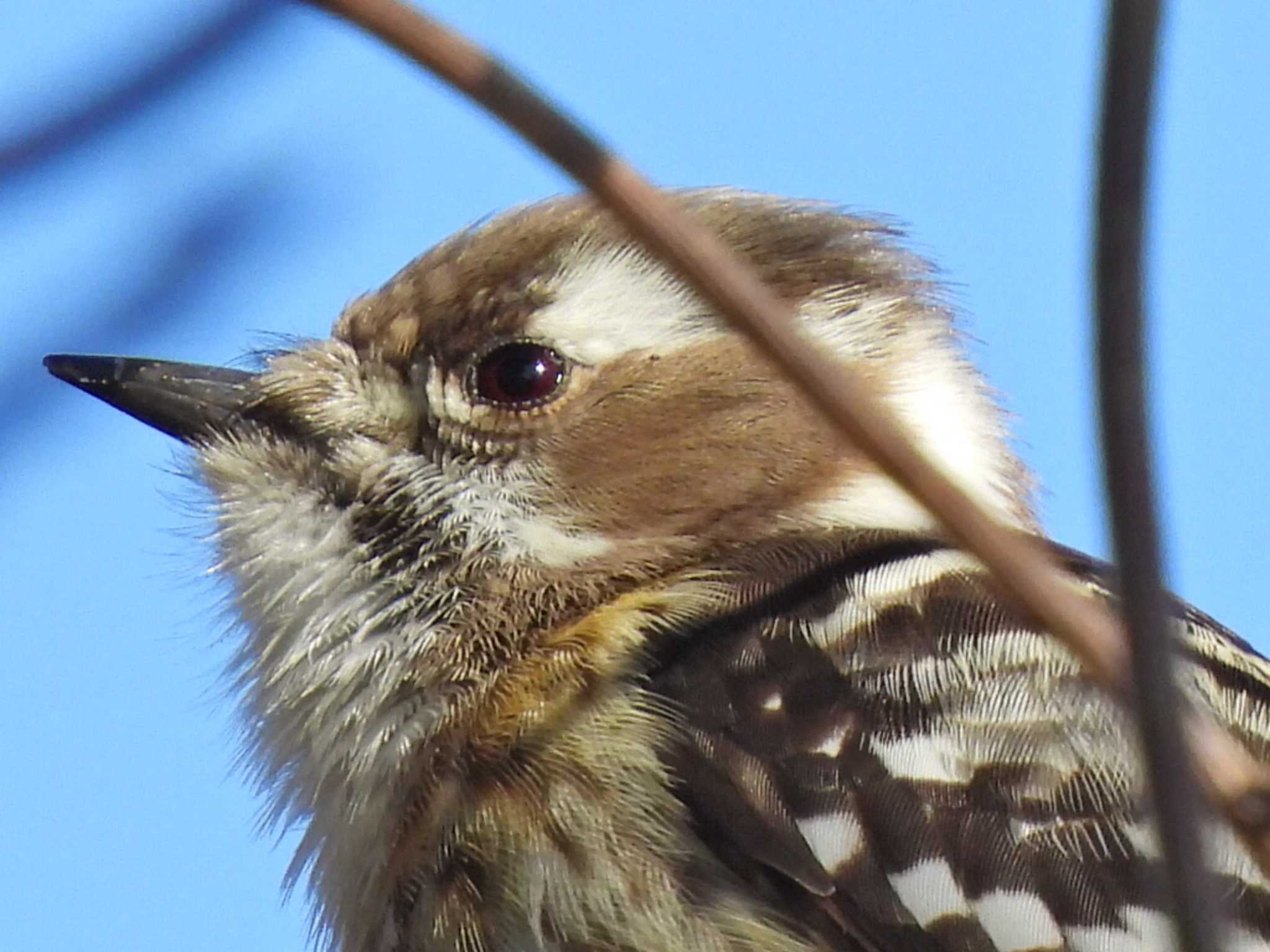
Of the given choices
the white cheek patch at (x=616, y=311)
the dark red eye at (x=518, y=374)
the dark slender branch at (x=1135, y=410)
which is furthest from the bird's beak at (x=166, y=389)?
the dark slender branch at (x=1135, y=410)

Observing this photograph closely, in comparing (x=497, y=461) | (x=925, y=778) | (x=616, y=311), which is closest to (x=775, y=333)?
(x=925, y=778)

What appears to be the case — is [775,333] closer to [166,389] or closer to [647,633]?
[647,633]

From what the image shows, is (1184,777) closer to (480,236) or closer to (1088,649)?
(1088,649)

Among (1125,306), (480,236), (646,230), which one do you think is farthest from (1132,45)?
(480,236)

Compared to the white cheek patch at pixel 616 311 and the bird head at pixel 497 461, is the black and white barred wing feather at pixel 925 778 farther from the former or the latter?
the white cheek patch at pixel 616 311

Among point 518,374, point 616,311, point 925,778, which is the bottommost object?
point 925,778

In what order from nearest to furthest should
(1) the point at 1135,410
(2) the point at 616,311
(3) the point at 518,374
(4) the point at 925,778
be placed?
(1) the point at 1135,410 < (4) the point at 925,778 < (3) the point at 518,374 < (2) the point at 616,311

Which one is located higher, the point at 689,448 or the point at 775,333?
the point at 689,448
